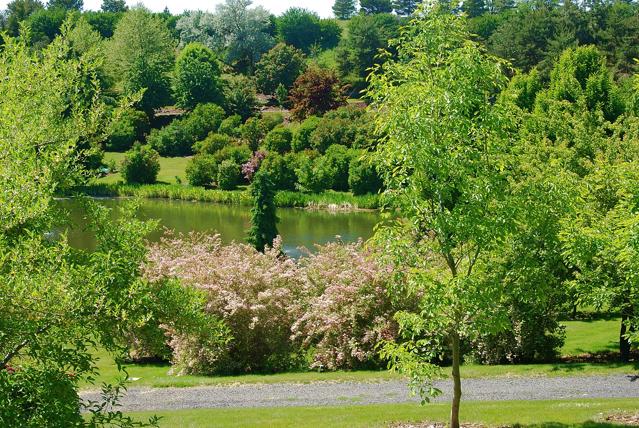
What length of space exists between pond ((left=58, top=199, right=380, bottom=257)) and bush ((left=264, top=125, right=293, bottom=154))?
430 inches

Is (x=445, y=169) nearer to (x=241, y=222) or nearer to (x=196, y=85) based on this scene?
(x=241, y=222)

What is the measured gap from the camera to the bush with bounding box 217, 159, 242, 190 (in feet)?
215

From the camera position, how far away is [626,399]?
1591cm

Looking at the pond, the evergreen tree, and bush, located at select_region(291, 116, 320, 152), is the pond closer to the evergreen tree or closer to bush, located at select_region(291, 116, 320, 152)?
bush, located at select_region(291, 116, 320, 152)

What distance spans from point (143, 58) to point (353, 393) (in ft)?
242

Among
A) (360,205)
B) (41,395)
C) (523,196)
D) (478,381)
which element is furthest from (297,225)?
(41,395)

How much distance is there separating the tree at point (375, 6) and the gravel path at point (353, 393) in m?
142

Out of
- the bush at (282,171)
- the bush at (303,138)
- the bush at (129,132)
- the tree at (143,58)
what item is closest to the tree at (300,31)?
the tree at (143,58)

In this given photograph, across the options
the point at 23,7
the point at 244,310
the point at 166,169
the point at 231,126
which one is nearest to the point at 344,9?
the point at 23,7

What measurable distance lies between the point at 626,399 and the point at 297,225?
35.9 m

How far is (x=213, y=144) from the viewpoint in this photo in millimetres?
71125

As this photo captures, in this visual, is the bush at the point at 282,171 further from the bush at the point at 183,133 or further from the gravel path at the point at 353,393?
the gravel path at the point at 353,393

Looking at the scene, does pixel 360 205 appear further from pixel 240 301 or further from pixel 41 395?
pixel 41 395

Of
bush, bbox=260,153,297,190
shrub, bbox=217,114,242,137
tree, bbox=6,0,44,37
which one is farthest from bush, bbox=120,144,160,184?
tree, bbox=6,0,44,37
